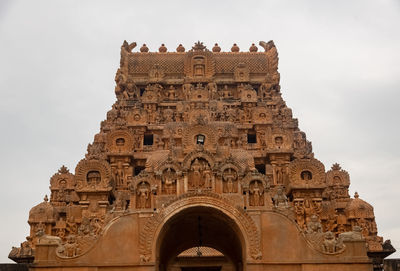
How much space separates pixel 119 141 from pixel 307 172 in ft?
42.0

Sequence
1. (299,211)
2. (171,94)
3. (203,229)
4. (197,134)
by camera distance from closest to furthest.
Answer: (203,229) < (197,134) < (299,211) < (171,94)

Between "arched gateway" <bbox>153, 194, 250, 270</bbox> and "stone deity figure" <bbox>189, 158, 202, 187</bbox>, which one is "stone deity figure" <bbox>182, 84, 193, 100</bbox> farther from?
"stone deity figure" <bbox>189, 158, 202, 187</bbox>

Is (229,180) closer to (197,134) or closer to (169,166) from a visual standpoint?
(169,166)

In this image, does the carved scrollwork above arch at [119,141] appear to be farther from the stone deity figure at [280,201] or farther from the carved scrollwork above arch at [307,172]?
the stone deity figure at [280,201]

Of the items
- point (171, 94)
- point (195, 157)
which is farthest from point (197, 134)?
point (171, 94)

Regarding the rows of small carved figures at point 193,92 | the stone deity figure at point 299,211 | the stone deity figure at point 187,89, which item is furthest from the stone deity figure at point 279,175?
the stone deity figure at point 187,89

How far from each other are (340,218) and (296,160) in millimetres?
4516

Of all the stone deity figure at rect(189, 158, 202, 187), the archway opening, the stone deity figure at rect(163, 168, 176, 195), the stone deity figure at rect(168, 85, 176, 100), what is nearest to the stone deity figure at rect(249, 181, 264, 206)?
the archway opening

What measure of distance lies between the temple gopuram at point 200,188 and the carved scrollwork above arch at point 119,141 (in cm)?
7

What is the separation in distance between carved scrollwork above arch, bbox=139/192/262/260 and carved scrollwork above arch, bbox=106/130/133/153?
49.1 feet

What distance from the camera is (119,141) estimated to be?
115ft

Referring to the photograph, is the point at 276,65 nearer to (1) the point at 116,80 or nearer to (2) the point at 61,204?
(1) the point at 116,80

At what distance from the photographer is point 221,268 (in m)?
32.4

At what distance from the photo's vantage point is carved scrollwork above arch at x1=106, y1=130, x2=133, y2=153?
34.8m
